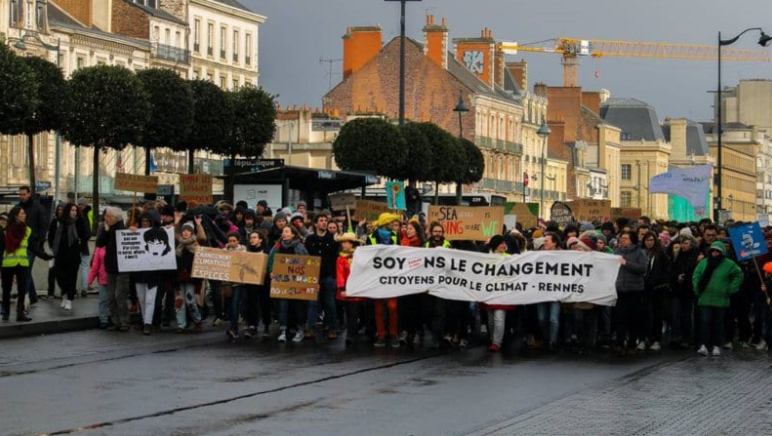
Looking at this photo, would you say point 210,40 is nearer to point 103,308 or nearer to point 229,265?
point 103,308

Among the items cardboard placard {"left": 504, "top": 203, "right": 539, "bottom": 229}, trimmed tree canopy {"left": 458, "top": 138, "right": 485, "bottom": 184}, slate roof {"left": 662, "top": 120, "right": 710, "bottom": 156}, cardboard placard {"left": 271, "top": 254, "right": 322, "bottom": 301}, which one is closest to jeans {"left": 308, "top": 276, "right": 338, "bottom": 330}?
cardboard placard {"left": 271, "top": 254, "right": 322, "bottom": 301}

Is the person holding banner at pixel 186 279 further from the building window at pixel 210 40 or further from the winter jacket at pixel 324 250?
the building window at pixel 210 40

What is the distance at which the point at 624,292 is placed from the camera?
2323 centimetres

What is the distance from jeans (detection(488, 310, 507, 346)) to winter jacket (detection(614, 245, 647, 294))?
153 cm

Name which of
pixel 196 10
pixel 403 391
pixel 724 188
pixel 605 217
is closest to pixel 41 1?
pixel 196 10

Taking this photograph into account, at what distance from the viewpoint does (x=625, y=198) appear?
17375cm

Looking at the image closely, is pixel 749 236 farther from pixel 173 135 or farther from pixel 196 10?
Result: pixel 196 10

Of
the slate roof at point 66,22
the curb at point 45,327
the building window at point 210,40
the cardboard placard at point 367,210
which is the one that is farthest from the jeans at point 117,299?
the building window at point 210,40

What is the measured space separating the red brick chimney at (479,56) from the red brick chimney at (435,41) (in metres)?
7.41

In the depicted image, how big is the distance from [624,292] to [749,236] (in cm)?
182

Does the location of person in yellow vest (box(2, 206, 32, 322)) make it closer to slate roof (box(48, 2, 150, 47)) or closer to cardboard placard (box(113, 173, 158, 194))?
cardboard placard (box(113, 173, 158, 194))

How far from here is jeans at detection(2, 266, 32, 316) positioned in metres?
24.0

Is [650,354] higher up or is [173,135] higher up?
[173,135]

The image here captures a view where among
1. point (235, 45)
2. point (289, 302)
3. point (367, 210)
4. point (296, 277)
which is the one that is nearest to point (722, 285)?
point (296, 277)
